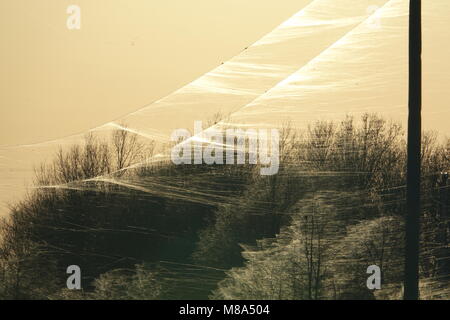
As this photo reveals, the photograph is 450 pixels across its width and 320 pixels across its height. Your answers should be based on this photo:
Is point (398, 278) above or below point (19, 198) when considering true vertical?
below

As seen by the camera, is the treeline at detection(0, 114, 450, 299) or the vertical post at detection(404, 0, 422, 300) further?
the treeline at detection(0, 114, 450, 299)

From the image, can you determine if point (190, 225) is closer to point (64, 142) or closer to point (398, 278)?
point (64, 142)

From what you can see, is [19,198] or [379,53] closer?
[379,53]

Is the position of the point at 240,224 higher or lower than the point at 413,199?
lower

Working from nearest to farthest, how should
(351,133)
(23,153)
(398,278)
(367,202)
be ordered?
(398,278)
(23,153)
(367,202)
(351,133)

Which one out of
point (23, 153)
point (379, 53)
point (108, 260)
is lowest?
point (108, 260)

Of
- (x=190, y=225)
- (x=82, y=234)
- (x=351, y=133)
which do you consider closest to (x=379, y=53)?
(x=351, y=133)

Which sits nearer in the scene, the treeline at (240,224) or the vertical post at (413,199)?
the vertical post at (413,199)

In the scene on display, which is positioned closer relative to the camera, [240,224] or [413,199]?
[413,199]
